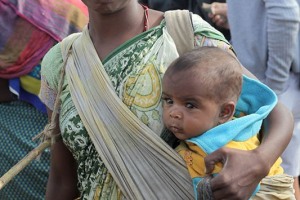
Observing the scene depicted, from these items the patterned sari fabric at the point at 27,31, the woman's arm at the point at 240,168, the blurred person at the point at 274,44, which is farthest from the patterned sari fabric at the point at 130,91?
the blurred person at the point at 274,44

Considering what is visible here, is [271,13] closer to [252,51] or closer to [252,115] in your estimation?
[252,51]

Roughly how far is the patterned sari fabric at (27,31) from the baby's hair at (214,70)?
4.74ft

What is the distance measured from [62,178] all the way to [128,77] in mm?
593

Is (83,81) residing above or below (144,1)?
above

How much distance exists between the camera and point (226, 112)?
207cm

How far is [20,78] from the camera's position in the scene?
3461 millimetres

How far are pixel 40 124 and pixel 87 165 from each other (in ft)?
4.04

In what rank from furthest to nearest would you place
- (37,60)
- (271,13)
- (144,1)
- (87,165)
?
(144,1)
(271,13)
(37,60)
(87,165)

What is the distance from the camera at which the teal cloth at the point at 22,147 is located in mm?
3404

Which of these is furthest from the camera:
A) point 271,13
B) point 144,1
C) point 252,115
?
point 144,1

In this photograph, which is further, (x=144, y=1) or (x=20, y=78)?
(x=144, y=1)

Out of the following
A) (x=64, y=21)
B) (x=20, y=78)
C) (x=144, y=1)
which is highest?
(x=64, y=21)

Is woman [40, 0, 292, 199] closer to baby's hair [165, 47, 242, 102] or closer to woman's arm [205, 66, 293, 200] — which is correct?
woman's arm [205, 66, 293, 200]

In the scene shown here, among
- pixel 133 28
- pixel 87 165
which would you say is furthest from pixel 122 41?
pixel 87 165
